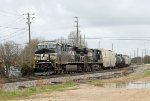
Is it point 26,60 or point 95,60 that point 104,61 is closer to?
point 95,60

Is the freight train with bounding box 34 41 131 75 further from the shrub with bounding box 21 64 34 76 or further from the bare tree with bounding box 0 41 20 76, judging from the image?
the bare tree with bounding box 0 41 20 76

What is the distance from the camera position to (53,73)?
44.4m

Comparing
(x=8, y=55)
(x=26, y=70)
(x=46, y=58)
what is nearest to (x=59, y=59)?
(x=46, y=58)

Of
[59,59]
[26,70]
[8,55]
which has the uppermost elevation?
[8,55]

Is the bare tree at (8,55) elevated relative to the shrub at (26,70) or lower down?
elevated

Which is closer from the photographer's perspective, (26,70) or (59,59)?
(59,59)

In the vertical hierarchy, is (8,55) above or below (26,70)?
above

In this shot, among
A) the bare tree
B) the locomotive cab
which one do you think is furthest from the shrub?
Answer: the locomotive cab

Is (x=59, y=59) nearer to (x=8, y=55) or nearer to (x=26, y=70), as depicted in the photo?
(x=26, y=70)

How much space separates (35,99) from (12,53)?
95.5 ft

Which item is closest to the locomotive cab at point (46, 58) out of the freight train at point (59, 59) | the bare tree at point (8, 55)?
the freight train at point (59, 59)

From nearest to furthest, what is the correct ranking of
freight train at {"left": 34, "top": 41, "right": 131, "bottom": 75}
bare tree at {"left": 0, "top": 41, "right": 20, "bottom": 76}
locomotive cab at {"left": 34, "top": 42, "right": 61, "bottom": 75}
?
locomotive cab at {"left": 34, "top": 42, "right": 61, "bottom": 75}, freight train at {"left": 34, "top": 41, "right": 131, "bottom": 75}, bare tree at {"left": 0, "top": 41, "right": 20, "bottom": 76}

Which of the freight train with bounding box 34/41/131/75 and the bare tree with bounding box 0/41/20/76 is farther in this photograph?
the bare tree with bounding box 0/41/20/76

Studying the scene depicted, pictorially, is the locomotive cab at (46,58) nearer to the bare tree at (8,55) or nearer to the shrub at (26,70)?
the shrub at (26,70)
